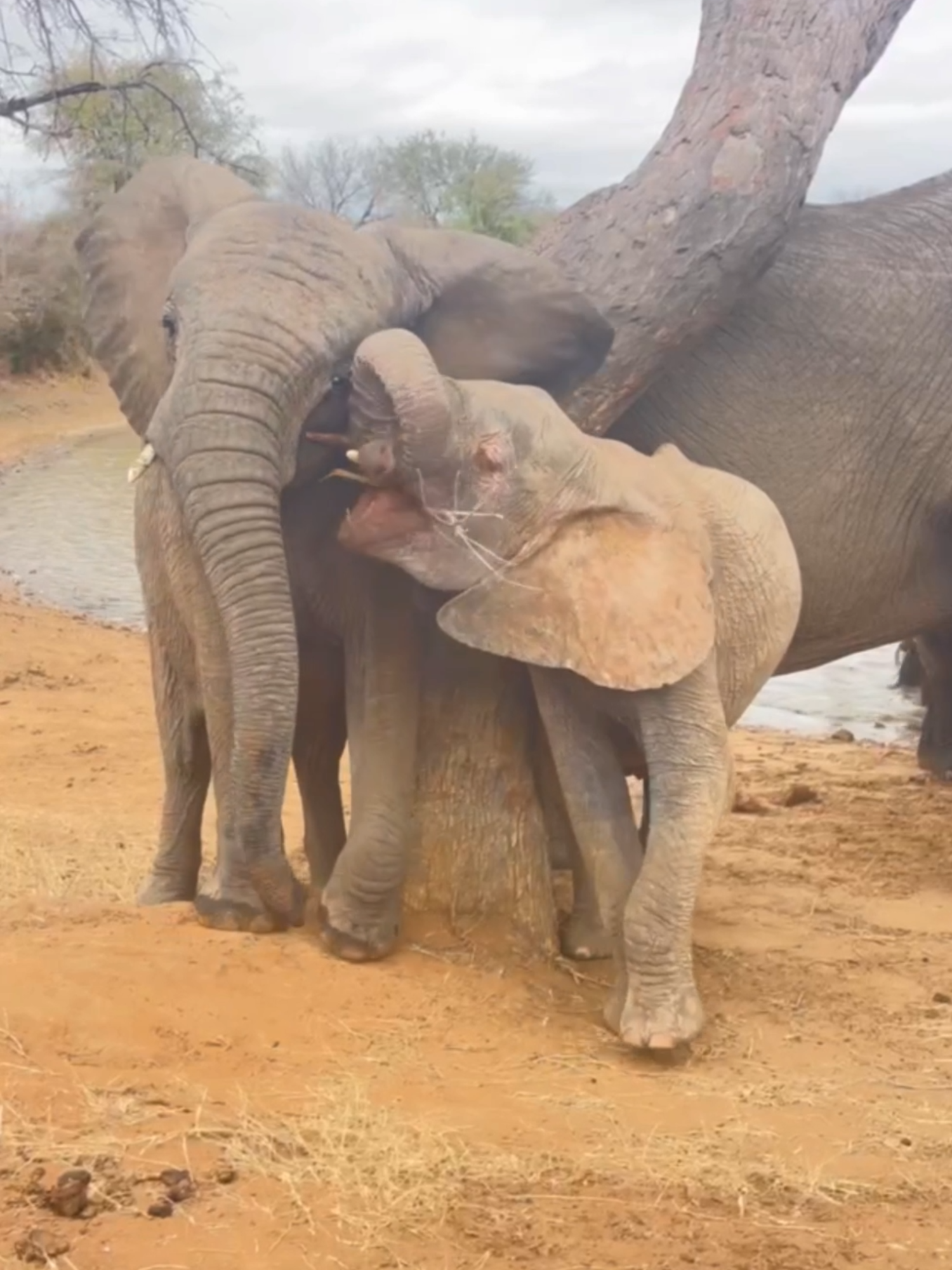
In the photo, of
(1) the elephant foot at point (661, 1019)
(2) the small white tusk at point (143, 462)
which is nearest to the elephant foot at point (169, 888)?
(2) the small white tusk at point (143, 462)

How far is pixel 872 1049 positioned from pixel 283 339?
7.60ft

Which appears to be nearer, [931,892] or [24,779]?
[931,892]

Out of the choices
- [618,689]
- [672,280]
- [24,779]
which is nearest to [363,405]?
[618,689]

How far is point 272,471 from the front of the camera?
4.14m

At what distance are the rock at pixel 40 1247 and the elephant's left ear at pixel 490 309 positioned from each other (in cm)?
250

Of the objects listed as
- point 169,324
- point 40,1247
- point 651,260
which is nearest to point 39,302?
point 651,260

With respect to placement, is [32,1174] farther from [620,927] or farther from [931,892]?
[931,892]

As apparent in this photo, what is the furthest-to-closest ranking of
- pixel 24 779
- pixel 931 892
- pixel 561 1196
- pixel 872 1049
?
Answer: pixel 24 779
pixel 931 892
pixel 872 1049
pixel 561 1196

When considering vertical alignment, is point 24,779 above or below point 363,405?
below

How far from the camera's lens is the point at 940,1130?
12.9 feet

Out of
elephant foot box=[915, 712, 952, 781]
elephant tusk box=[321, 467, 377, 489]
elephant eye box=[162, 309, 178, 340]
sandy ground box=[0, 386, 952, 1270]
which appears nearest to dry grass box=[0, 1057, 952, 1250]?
sandy ground box=[0, 386, 952, 1270]

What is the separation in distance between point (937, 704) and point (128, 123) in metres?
14.5

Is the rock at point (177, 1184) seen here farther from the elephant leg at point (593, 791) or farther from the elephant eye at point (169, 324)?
the elephant eye at point (169, 324)

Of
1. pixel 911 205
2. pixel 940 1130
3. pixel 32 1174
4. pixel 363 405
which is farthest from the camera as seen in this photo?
pixel 911 205
